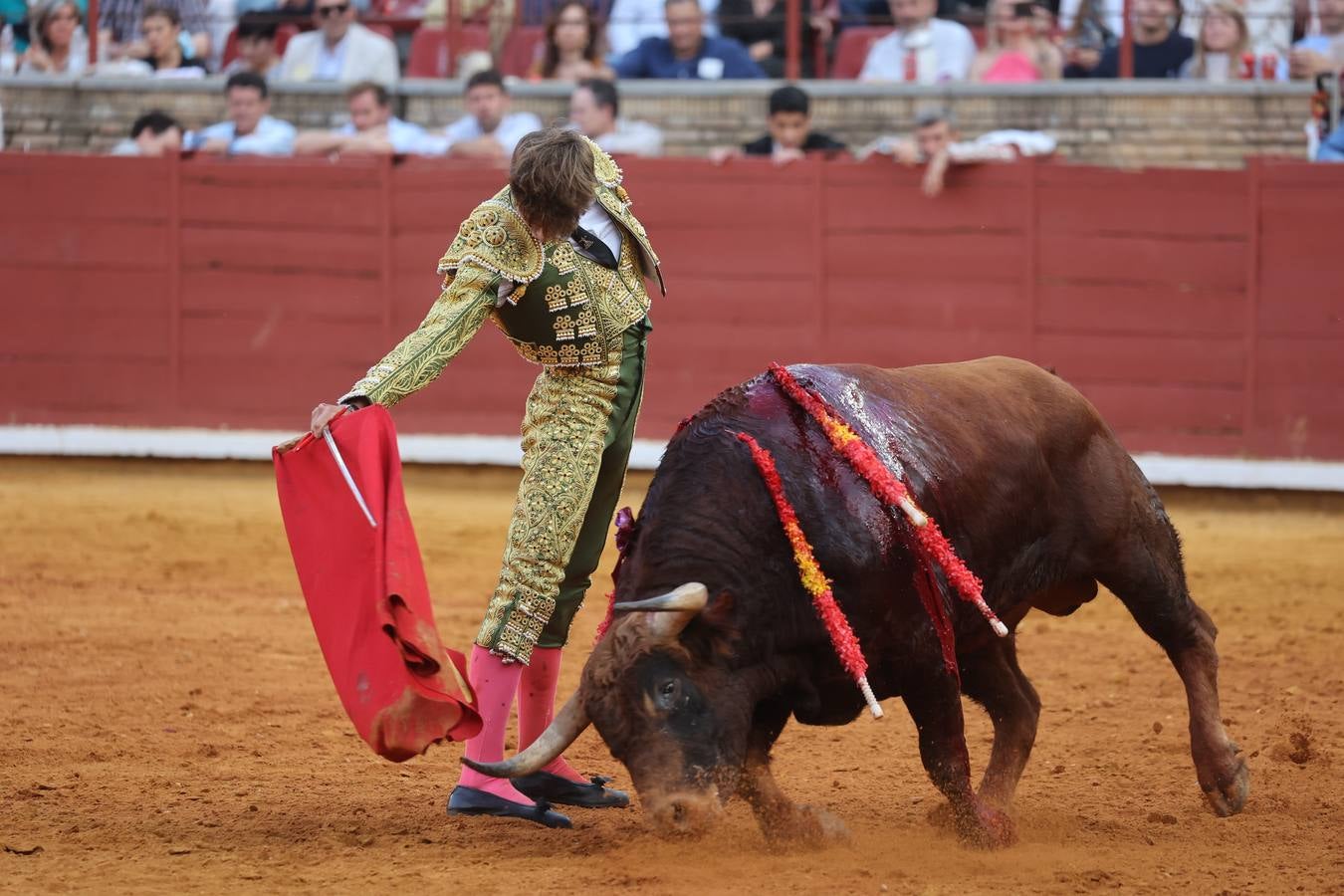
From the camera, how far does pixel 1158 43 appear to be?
9.22m

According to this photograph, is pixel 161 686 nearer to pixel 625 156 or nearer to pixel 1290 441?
pixel 625 156

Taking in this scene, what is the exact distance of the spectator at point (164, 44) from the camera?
34.8 ft

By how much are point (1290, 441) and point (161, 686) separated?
555 centimetres

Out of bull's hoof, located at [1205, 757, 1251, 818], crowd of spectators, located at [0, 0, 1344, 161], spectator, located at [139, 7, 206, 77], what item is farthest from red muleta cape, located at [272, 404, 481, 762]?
spectator, located at [139, 7, 206, 77]

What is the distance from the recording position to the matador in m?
3.49

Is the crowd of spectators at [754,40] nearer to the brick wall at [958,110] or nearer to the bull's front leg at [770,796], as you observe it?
the brick wall at [958,110]


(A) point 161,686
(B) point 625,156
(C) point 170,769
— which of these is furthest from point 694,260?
(C) point 170,769

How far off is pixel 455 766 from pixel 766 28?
6.38 m

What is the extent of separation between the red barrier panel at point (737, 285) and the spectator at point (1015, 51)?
0.92 meters

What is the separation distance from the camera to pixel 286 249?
30.9ft

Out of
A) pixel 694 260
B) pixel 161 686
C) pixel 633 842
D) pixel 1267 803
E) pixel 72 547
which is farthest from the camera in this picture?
pixel 694 260

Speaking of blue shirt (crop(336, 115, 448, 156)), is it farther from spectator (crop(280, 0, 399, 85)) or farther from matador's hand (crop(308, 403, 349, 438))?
matador's hand (crop(308, 403, 349, 438))

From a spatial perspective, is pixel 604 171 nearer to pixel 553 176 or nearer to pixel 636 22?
pixel 553 176

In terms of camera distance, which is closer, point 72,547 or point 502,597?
point 502,597
